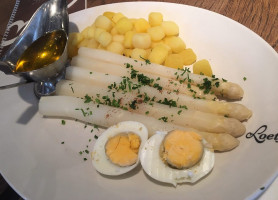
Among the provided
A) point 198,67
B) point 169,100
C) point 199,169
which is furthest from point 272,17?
point 199,169

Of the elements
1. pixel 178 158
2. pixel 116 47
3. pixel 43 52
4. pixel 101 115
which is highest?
pixel 116 47

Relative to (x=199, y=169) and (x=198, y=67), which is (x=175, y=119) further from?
(x=198, y=67)

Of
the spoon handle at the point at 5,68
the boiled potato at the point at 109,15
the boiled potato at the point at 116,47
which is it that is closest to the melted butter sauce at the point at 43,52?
the spoon handle at the point at 5,68

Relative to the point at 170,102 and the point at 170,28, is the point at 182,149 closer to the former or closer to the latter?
the point at 170,102

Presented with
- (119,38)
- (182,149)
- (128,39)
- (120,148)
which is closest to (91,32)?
(119,38)

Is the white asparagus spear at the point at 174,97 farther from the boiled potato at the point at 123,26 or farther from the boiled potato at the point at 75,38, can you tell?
the boiled potato at the point at 123,26

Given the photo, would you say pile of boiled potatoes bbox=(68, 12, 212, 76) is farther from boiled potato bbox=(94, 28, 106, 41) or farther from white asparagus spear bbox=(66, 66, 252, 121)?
white asparagus spear bbox=(66, 66, 252, 121)
